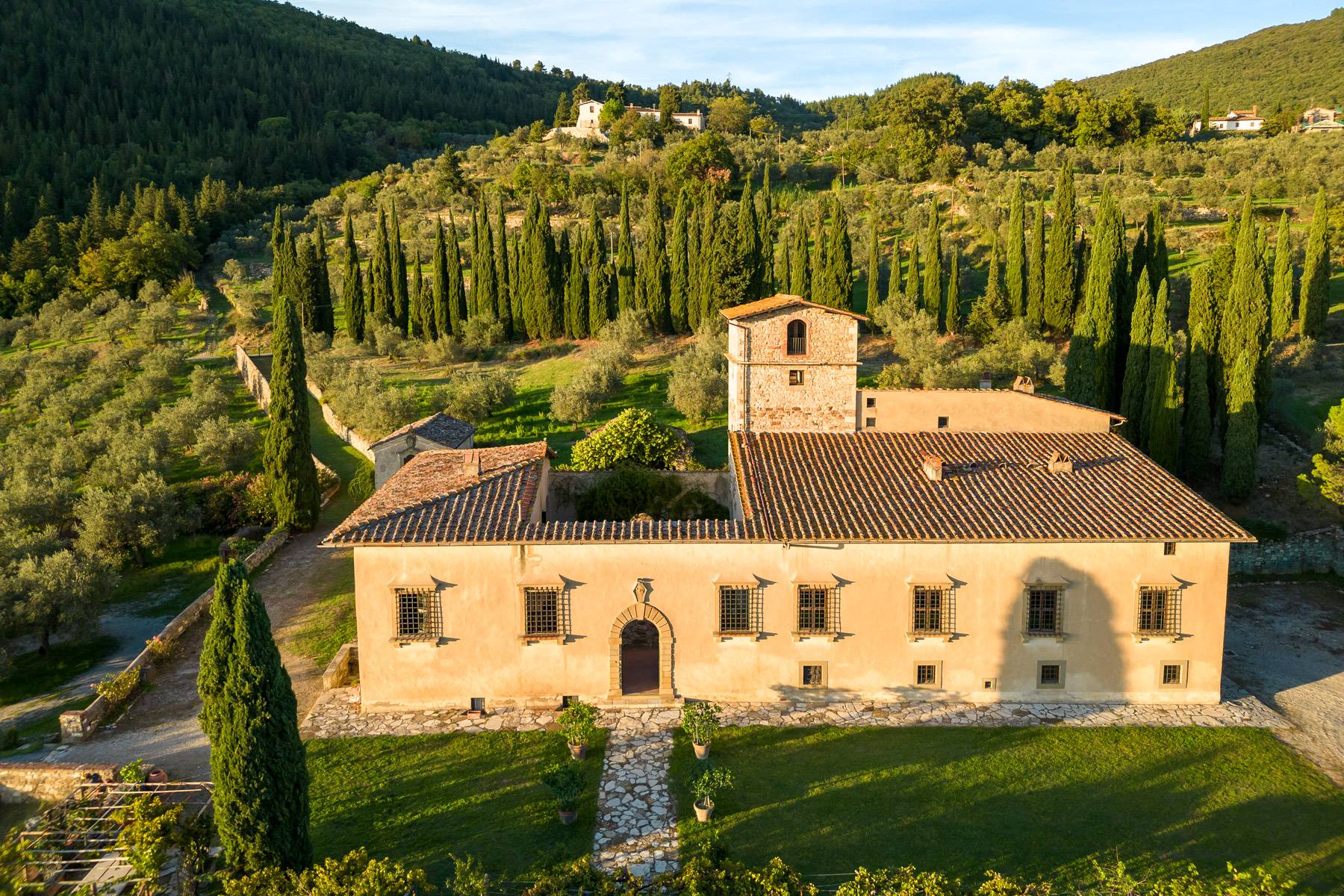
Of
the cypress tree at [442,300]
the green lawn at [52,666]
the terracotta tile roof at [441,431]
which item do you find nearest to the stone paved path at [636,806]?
the green lawn at [52,666]

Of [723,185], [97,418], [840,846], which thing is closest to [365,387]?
[97,418]

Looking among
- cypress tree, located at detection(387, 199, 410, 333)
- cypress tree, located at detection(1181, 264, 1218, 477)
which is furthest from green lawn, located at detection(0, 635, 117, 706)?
cypress tree, located at detection(1181, 264, 1218, 477)

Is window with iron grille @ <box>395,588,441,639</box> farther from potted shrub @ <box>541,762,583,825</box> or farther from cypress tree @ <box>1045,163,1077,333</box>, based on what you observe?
cypress tree @ <box>1045,163,1077,333</box>

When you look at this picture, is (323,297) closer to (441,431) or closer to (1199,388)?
(441,431)

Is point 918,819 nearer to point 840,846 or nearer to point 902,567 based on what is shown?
point 840,846

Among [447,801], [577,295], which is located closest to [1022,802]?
[447,801]

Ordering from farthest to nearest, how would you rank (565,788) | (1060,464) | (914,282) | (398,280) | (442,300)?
1. (398,280)
2. (442,300)
3. (914,282)
4. (1060,464)
5. (565,788)
